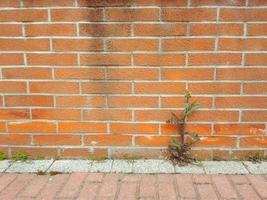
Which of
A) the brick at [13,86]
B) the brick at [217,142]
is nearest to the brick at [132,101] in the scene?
the brick at [217,142]

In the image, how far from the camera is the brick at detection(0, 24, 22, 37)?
9.62 feet

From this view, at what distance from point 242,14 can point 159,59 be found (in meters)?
0.73

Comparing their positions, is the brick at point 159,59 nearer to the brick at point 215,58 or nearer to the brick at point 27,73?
the brick at point 215,58

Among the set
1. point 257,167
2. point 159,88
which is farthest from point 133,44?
point 257,167

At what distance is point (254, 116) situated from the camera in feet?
9.89

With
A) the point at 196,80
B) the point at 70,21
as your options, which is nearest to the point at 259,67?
the point at 196,80

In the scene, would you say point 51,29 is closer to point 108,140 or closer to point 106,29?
point 106,29

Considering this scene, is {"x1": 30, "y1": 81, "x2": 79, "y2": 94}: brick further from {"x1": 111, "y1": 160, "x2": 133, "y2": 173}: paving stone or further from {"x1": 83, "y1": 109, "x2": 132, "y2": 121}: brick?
{"x1": 111, "y1": 160, "x2": 133, "y2": 173}: paving stone

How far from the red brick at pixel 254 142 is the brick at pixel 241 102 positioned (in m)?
0.28

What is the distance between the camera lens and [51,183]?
273 centimetres

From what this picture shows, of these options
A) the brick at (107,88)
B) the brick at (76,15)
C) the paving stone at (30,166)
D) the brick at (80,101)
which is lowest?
the paving stone at (30,166)

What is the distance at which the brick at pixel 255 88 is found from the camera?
2957mm

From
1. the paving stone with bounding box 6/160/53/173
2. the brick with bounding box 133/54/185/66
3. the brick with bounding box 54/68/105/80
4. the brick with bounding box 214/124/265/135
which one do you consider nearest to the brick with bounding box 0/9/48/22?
the brick with bounding box 54/68/105/80

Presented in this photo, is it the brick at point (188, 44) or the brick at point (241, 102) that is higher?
the brick at point (188, 44)
